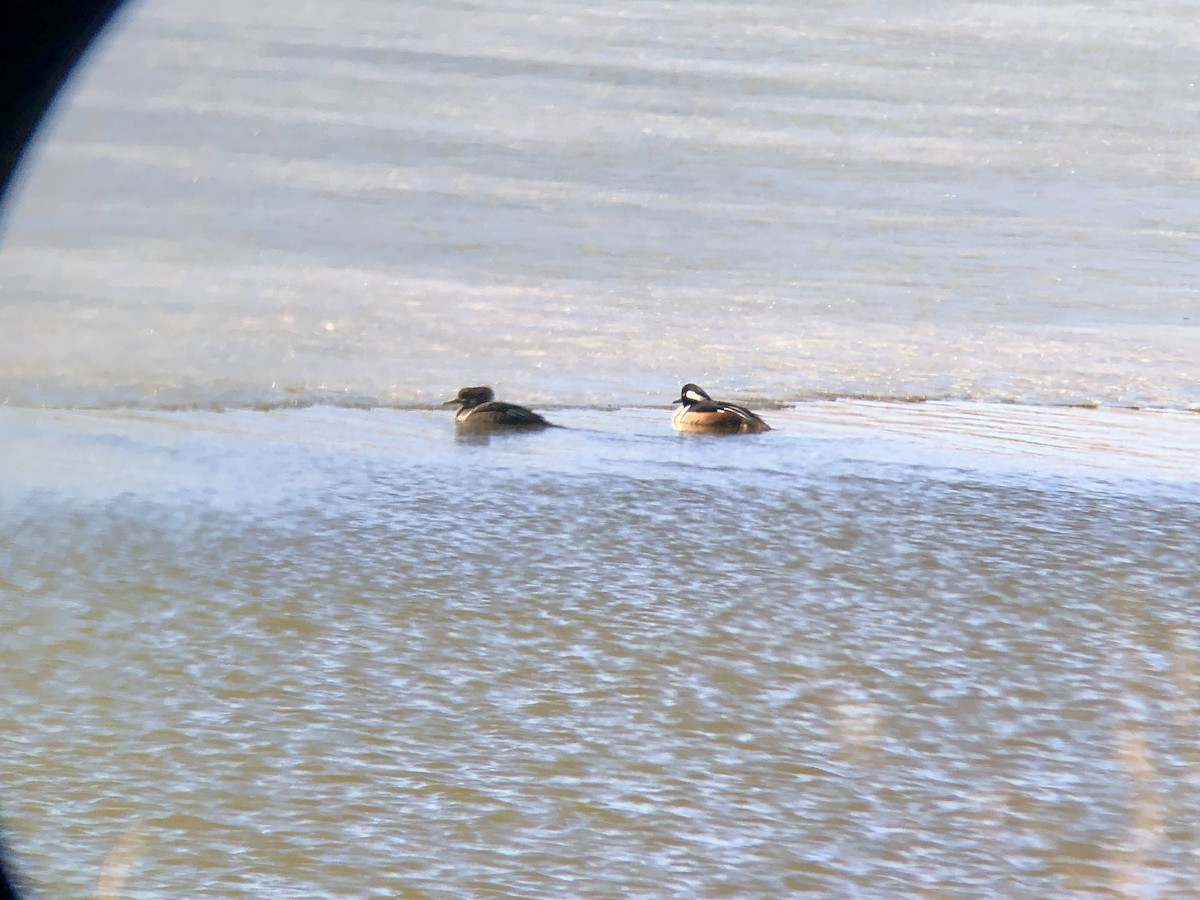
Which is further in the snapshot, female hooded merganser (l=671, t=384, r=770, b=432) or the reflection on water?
female hooded merganser (l=671, t=384, r=770, b=432)

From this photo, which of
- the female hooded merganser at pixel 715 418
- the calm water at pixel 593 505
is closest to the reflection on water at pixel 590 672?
the calm water at pixel 593 505

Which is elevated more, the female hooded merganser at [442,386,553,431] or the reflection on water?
the female hooded merganser at [442,386,553,431]

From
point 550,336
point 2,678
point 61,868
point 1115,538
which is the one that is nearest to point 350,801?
point 61,868

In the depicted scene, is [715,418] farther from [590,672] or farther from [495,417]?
[590,672]

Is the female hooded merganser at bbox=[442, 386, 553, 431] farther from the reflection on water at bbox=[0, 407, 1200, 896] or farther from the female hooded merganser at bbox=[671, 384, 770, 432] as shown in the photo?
the female hooded merganser at bbox=[671, 384, 770, 432]

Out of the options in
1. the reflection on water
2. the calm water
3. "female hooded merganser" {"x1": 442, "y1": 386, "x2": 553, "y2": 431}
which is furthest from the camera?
"female hooded merganser" {"x1": 442, "y1": 386, "x2": 553, "y2": 431}

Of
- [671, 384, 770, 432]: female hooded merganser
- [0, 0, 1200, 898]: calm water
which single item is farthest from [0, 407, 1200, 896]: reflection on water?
[671, 384, 770, 432]: female hooded merganser
